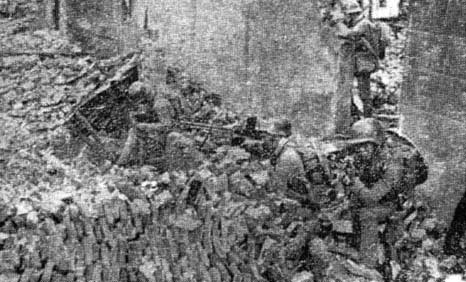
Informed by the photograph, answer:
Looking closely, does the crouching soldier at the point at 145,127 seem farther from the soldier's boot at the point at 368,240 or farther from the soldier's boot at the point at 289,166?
the soldier's boot at the point at 368,240

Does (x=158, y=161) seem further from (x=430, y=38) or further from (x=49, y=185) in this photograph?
(x=430, y=38)

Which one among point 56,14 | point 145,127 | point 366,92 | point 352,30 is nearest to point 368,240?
point 366,92

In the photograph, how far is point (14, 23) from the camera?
403 cm

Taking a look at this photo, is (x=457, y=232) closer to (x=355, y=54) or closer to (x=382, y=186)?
(x=382, y=186)

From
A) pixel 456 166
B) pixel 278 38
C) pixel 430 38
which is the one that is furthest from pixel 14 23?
pixel 456 166

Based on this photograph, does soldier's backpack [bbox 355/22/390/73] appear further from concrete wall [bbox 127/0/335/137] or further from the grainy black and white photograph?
concrete wall [bbox 127/0/335/137]

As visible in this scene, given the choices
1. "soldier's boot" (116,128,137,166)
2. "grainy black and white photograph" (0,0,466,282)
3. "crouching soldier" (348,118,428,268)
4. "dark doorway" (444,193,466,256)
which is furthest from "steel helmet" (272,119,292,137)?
"dark doorway" (444,193,466,256)

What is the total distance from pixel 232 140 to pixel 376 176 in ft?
3.22

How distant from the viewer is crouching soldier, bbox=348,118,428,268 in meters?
3.67

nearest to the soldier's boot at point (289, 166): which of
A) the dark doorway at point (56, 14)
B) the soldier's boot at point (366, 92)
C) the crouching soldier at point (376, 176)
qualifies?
the crouching soldier at point (376, 176)

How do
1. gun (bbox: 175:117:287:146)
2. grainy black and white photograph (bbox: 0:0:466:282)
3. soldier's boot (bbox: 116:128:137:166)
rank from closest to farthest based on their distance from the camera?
grainy black and white photograph (bbox: 0:0:466:282) → gun (bbox: 175:117:287:146) → soldier's boot (bbox: 116:128:137:166)

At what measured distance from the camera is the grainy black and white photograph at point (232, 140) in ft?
12.3

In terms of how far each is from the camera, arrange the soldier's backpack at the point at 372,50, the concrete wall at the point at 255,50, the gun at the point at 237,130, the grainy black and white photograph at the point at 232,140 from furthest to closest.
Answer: the gun at the point at 237,130, the concrete wall at the point at 255,50, the soldier's backpack at the point at 372,50, the grainy black and white photograph at the point at 232,140

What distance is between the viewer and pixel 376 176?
3688 mm
